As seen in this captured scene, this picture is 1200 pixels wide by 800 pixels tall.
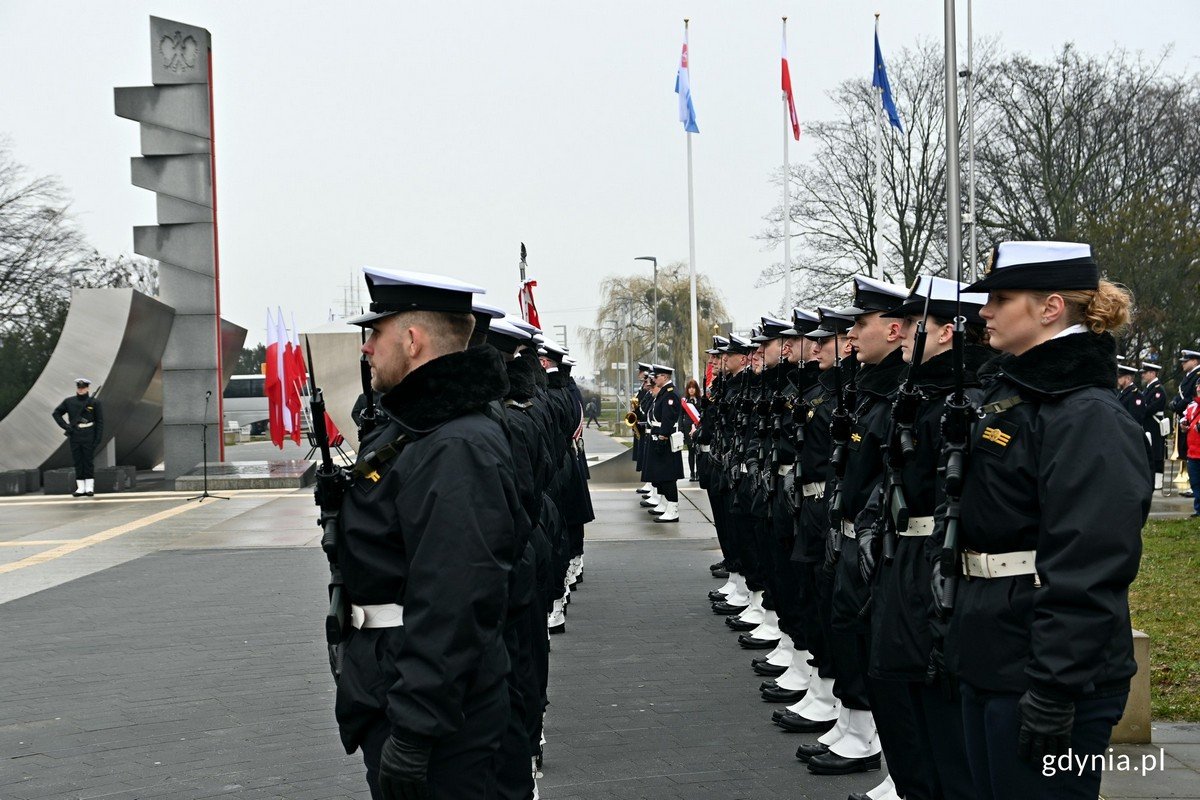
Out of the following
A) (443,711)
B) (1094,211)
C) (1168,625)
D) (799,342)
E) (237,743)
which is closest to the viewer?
(443,711)

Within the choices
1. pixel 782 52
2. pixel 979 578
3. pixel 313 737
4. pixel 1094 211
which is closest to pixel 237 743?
pixel 313 737

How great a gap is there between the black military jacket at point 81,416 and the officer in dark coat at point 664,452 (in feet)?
35.7

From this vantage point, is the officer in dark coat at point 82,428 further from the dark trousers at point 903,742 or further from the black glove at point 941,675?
the black glove at point 941,675

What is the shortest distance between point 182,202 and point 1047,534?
23996 millimetres

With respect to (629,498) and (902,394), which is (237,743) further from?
(629,498)

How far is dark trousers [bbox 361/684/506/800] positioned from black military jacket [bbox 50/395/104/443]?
69.9ft

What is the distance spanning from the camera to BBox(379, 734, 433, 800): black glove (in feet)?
9.83

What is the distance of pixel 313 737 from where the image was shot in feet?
21.7

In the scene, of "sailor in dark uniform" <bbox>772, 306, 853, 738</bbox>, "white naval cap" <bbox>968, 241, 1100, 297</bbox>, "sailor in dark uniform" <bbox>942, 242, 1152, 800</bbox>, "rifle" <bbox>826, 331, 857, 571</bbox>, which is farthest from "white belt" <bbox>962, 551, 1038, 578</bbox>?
"sailor in dark uniform" <bbox>772, 306, 853, 738</bbox>

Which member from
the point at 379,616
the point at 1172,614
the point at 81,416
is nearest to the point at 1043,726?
the point at 379,616

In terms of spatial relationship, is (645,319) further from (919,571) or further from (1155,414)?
(919,571)

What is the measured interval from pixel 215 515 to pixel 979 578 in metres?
17.3

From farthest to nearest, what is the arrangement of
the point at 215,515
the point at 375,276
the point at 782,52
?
the point at 782,52 < the point at 215,515 < the point at 375,276

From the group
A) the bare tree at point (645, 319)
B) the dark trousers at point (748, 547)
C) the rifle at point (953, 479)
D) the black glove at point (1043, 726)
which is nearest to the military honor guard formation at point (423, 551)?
the rifle at point (953, 479)
